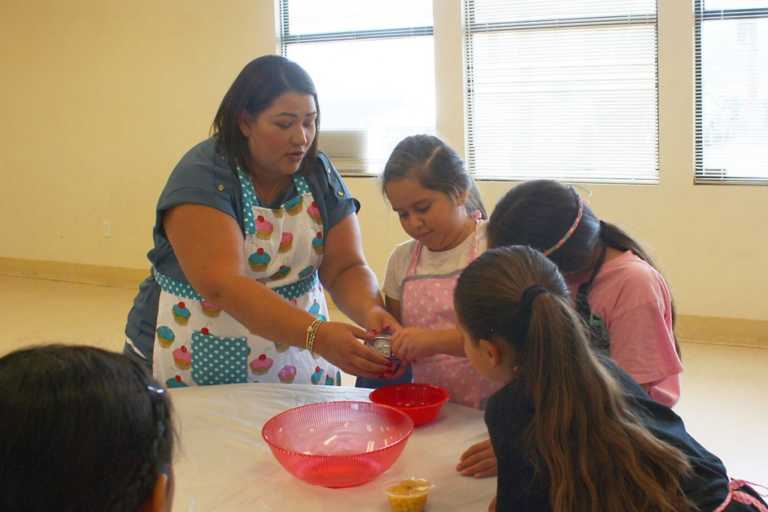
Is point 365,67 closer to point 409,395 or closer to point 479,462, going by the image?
point 409,395

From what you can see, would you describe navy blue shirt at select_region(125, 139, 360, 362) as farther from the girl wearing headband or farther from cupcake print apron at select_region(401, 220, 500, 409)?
the girl wearing headband

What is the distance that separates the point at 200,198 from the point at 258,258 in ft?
0.63

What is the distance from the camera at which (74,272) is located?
618cm

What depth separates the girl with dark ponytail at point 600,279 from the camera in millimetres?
1760

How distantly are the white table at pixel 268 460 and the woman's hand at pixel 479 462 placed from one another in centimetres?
1

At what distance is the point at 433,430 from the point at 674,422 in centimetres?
50

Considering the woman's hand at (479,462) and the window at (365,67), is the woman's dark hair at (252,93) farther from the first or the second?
the window at (365,67)

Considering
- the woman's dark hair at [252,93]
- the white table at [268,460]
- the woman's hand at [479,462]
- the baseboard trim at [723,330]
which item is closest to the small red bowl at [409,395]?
the white table at [268,460]

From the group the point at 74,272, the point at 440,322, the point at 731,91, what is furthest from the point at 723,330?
the point at 74,272

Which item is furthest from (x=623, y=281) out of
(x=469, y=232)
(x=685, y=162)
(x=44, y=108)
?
(x=44, y=108)

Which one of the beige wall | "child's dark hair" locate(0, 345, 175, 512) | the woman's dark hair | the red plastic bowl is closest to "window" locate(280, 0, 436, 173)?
the beige wall

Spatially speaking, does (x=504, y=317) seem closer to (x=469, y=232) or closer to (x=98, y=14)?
(x=469, y=232)

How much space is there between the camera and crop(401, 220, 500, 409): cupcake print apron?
2008 mm

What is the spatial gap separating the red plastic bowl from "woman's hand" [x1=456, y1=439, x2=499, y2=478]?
11 centimetres
